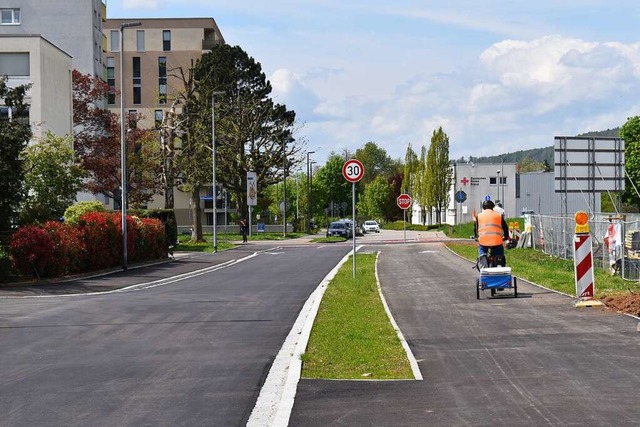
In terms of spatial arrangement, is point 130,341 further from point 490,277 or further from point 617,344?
point 490,277

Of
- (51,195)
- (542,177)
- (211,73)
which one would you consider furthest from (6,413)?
(542,177)

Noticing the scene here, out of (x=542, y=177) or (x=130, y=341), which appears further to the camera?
(x=542, y=177)

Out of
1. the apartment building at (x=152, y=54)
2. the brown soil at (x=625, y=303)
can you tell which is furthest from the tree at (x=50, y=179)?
the apartment building at (x=152, y=54)

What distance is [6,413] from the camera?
7414 mm

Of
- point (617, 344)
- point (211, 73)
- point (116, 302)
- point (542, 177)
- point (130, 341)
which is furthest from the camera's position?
point (542, 177)

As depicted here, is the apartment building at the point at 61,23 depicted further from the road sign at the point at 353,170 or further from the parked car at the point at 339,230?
the road sign at the point at 353,170

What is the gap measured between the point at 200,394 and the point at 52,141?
1147 inches

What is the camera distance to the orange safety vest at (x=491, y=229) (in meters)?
17.1

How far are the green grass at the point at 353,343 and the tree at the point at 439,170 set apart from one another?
80.3 meters

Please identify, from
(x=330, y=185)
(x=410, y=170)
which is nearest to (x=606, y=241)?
A: (x=410, y=170)

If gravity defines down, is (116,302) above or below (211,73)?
below

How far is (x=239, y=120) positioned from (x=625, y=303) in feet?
186

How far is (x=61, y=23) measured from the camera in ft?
235

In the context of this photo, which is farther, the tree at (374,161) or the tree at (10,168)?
the tree at (374,161)
